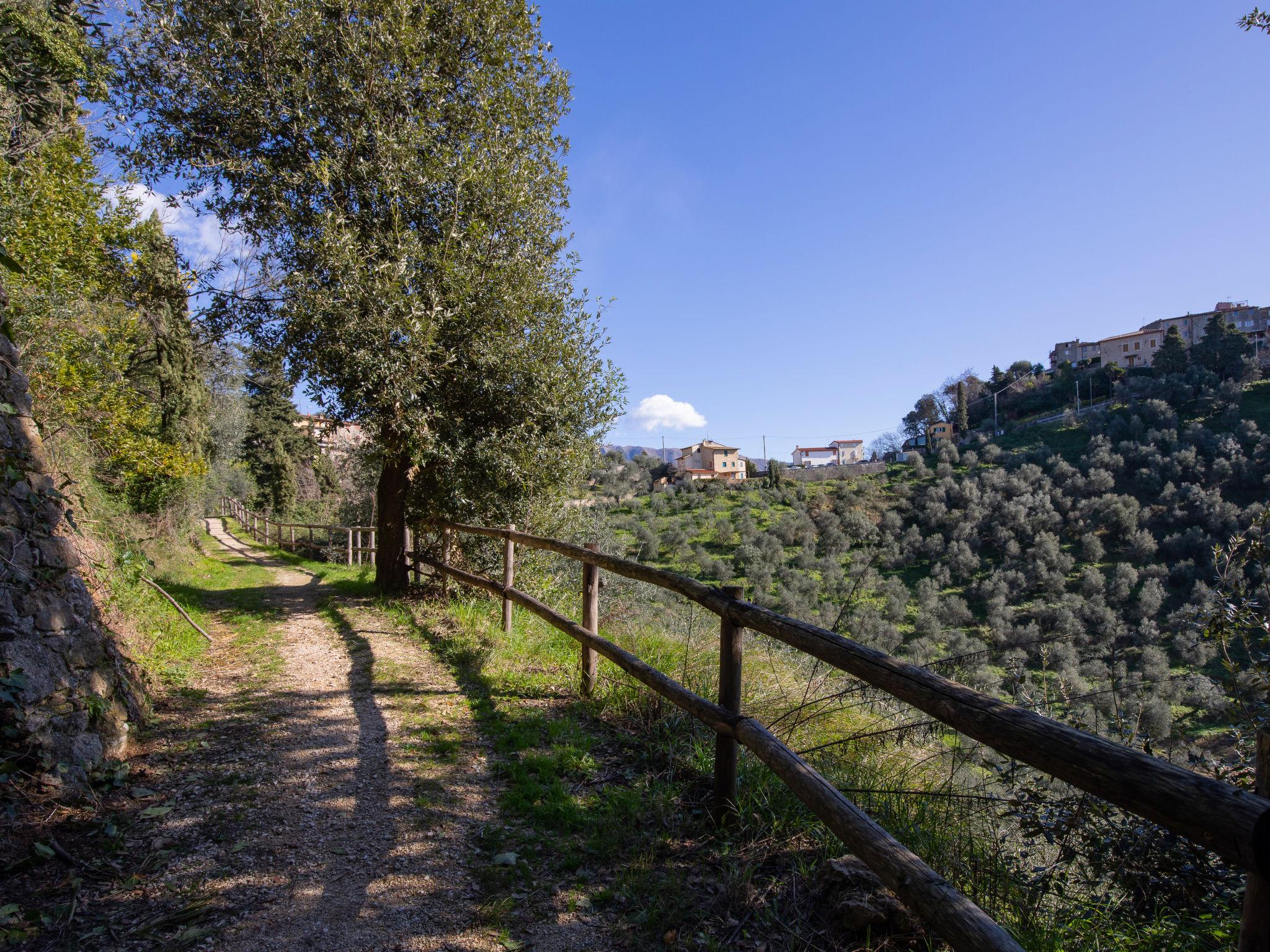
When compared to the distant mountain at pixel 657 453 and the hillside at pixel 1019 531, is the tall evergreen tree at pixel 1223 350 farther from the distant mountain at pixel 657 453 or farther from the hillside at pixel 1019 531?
the distant mountain at pixel 657 453

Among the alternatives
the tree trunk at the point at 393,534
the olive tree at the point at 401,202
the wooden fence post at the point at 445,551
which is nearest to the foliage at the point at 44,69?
the olive tree at the point at 401,202

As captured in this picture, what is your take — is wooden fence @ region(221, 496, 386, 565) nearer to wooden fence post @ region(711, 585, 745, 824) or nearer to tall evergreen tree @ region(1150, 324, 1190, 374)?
wooden fence post @ region(711, 585, 745, 824)

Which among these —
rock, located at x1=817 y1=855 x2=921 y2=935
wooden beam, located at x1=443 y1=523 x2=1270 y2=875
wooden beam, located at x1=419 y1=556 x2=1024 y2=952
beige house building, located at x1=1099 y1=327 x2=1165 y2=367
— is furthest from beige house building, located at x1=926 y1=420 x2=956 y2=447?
wooden beam, located at x1=443 y1=523 x2=1270 y2=875

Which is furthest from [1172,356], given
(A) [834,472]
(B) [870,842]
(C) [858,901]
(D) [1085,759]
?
(D) [1085,759]

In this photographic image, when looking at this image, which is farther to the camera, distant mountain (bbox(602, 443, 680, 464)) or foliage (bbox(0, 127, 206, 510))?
distant mountain (bbox(602, 443, 680, 464))

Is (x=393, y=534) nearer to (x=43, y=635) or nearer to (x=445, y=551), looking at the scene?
(x=445, y=551)

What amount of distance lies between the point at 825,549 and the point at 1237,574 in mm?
47957

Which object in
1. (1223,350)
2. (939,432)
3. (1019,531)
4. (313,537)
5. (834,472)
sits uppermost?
(1223,350)

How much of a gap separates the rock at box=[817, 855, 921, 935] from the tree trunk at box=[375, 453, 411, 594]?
9151 millimetres

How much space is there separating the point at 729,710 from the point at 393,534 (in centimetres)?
857

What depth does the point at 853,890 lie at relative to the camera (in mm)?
2793

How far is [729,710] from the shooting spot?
12.1ft

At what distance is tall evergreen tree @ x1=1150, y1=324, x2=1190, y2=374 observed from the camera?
58594 millimetres

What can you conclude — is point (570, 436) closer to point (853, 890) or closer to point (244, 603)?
point (244, 603)
